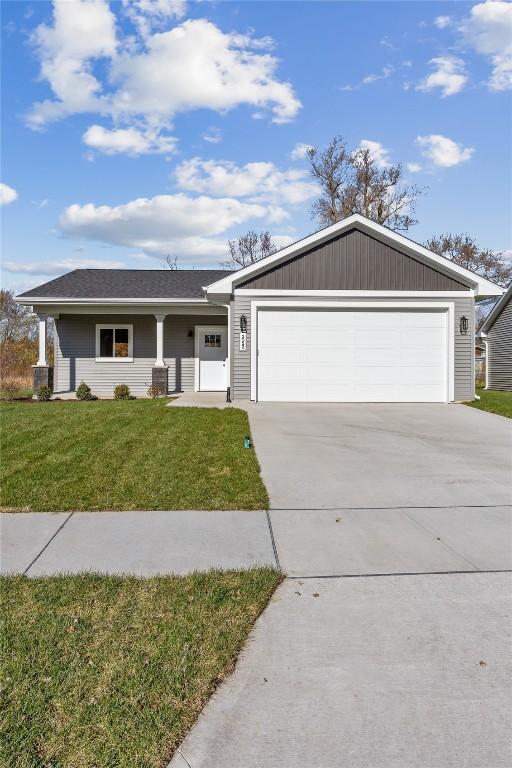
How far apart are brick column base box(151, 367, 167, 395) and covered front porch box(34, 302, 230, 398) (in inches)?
36.4

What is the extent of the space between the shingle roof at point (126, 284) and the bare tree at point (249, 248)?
15.8 m

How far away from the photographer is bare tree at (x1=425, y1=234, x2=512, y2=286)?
30.0m

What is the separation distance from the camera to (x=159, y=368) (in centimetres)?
1460

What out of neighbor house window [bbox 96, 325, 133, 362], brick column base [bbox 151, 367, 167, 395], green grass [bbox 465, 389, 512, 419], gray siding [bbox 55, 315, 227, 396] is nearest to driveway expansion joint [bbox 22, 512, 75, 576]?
green grass [bbox 465, 389, 512, 419]

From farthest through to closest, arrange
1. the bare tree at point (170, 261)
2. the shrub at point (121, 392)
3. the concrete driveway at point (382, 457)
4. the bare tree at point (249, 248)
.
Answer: the bare tree at point (170, 261)
the bare tree at point (249, 248)
the shrub at point (121, 392)
the concrete driveway at point (382, 457)

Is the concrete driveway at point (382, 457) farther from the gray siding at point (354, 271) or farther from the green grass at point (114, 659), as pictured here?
the gray siding at point (354, 271)

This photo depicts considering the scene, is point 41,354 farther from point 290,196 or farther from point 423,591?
point 290,196

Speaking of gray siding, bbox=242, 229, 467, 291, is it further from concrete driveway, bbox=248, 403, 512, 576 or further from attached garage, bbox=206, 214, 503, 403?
A: concrete driveway, bbox=248, 403, 512, 576

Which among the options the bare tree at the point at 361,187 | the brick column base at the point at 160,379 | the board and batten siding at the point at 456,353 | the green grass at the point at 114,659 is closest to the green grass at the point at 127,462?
the green grass at the point at 114,659

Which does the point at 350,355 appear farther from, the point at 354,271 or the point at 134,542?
the point at 134,542

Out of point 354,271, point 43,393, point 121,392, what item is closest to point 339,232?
point 354,271

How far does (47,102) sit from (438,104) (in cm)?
1050

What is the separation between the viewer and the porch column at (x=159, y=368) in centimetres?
1453

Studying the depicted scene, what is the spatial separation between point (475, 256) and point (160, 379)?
82.3 feet
